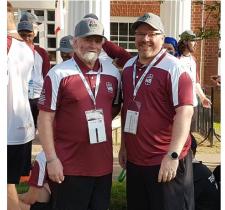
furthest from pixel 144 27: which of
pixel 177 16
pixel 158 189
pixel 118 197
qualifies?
pixel 177 16

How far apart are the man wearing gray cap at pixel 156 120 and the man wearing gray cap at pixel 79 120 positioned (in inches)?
7.1

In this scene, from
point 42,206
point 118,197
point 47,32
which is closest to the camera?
point 42,206

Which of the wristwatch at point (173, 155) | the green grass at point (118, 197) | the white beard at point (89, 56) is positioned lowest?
the green grass at point (118, 197)

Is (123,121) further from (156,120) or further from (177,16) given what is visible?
(177,16)

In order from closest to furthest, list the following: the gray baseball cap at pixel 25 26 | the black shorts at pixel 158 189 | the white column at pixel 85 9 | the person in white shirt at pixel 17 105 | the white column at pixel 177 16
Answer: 1. the black shorts at pixel 158 189
2. the person in white shirt at pixel 17 105
3. the gray baseball cap at pixel 25 26
4. the white column at pixel 85 9
5. the white column at pixel 177 16

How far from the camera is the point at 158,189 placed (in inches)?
140

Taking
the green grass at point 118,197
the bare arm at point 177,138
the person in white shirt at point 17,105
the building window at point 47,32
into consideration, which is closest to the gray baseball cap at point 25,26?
the person in white shirt at point 17,105

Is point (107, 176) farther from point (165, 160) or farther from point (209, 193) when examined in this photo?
point (209, 193)

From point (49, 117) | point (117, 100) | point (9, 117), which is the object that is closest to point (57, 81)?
point (49, 117)

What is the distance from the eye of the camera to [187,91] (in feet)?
11.2

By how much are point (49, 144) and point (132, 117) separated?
626 millimetres

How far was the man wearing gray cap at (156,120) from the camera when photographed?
11.2ft

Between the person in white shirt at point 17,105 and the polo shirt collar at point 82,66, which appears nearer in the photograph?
the polo shirt collar at point 82,66

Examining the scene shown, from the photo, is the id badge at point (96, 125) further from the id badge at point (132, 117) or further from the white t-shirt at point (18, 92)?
the white t-shirt at point (18, 92)
